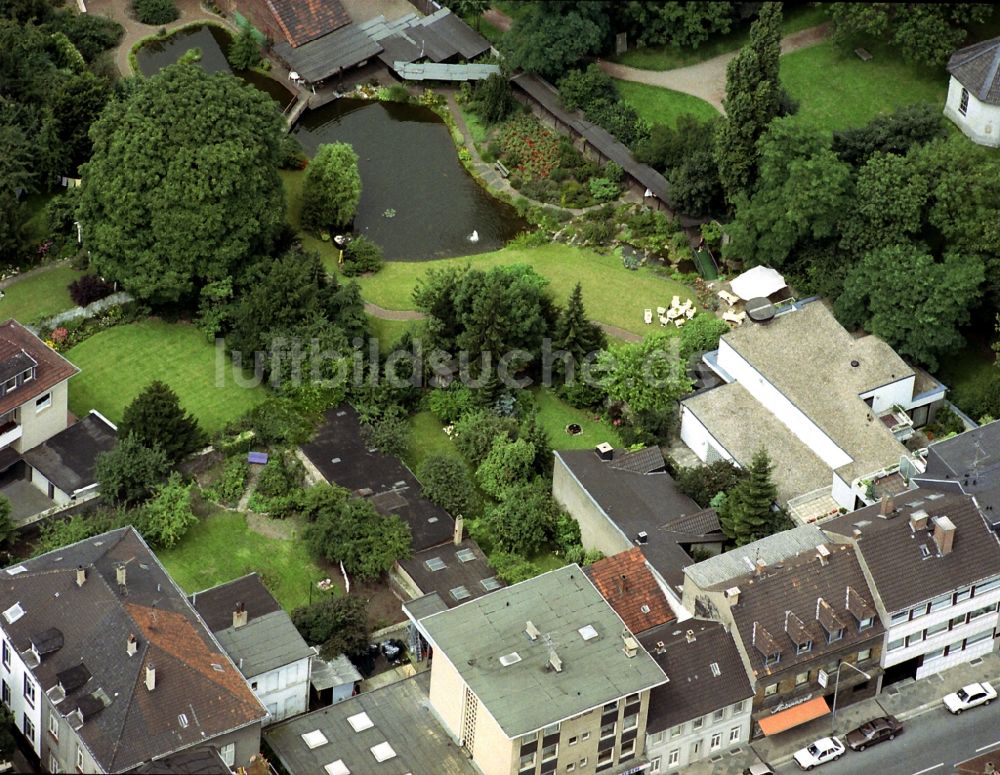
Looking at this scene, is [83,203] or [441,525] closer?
[441,525]

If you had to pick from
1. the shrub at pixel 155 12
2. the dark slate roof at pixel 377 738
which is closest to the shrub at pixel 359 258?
the shrub at pixel 155 12

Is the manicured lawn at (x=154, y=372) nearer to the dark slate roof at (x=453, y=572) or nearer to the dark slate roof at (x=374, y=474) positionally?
the dark slate roof at (x=374, y=474)

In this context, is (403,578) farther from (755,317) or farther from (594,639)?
(755,317)

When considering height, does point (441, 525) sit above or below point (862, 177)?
below

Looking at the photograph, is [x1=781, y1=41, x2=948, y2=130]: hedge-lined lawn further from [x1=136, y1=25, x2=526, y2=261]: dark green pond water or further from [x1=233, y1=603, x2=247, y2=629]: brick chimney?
[x1=233, y1=603, x2=247, y2=629]: brick chimney

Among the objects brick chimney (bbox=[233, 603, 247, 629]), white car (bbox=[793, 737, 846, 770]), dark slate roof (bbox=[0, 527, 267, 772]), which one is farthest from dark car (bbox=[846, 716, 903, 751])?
brick chimney (bbox=[233, 603, 247, 629])

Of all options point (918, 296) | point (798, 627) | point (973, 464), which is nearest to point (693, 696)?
point (798, 627)

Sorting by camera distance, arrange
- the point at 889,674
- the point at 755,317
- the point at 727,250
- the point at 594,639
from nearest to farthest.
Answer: the point at 594,639
the point at 889,674
the point at 755,317
the point at 727,250

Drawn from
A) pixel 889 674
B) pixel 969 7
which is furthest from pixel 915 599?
pixel 969 7
